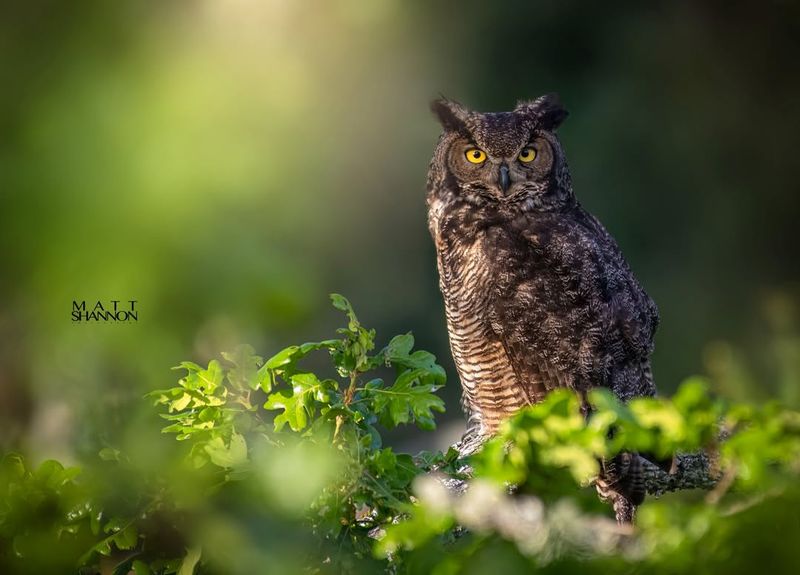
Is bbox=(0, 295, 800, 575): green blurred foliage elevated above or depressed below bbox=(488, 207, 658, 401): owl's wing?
below

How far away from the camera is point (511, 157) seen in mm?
2982

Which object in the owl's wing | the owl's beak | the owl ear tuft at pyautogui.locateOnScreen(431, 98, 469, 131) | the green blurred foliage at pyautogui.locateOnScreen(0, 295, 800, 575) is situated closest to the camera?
the green blurred foliage at pyautogui.locateOnScreen(0, 295, 800, 575)

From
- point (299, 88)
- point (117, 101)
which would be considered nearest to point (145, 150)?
point (117, 101)

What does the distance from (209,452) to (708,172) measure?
8.36 m

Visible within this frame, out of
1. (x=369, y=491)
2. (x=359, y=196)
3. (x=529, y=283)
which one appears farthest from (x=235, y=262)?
(x=359, y=196)

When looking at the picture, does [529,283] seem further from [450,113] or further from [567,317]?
[450,113]

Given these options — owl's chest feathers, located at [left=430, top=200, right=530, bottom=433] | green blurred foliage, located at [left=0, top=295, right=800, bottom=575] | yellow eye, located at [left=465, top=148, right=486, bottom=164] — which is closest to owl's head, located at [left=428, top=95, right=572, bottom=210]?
yellow eye, located at [left=465, top=148, right=486, bottom=164]

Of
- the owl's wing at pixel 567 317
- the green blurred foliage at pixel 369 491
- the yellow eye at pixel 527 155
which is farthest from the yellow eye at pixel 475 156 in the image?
the green blurred foliage at pixel 369 491

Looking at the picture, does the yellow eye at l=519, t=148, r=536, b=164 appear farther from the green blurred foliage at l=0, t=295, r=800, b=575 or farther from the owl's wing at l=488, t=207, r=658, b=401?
the green blurred foliage at l=0, t=295, r=800, b=575

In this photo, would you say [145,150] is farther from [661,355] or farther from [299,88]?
[661,355]

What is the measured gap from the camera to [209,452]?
1.29 meters

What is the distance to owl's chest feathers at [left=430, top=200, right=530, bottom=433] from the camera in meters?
2.82

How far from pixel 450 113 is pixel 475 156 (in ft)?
0.61

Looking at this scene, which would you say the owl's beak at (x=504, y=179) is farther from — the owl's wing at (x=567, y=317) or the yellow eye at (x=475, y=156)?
the owl's wing at (x=567, y=317)
